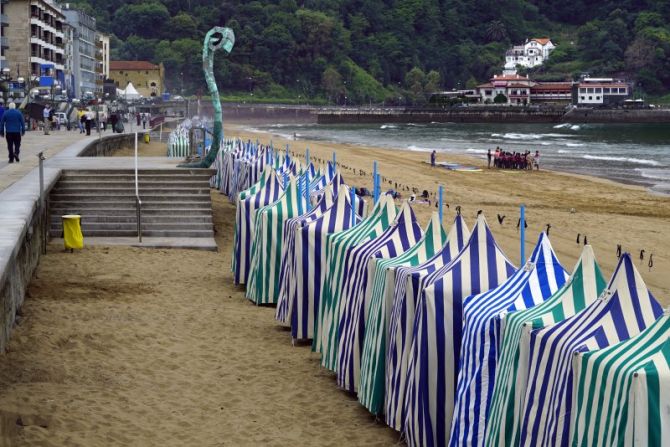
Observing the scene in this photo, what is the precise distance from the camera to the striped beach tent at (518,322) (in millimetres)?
7543

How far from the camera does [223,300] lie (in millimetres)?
15391

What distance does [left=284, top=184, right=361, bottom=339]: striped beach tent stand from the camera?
491 inches

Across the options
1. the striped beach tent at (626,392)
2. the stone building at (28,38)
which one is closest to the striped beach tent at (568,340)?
the striped beach tent at (626,392)

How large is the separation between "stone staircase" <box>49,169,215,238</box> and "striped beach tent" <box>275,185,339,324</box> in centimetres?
697

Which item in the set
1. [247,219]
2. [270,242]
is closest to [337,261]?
[270,242]

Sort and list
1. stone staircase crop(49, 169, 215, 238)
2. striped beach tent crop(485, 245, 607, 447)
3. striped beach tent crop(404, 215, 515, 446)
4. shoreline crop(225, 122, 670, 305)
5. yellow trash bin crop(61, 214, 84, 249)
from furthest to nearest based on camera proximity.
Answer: shoreline crop(225, 122, 670, 305), stone staircase crop(49, 169, 215, 238), yellow trash bin crop(61, 214, 84, 249), striped beach tent crop(404, 215, 515, 446), striped beach tent crop(485, 245, 607, 447)

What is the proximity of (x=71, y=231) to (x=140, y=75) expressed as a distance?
517 feet

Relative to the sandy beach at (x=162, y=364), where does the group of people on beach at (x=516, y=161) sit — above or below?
below

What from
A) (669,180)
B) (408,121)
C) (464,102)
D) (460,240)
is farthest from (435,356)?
(464,102)

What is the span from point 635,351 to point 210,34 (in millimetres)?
20705

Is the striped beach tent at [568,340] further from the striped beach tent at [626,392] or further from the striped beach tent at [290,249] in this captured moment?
the striped beach tent at [290,249]

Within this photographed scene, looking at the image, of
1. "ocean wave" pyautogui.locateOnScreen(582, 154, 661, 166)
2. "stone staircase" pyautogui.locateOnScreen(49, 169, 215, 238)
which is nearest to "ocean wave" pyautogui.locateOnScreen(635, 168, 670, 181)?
"ocean wave" pyautogui.locateOnScreen(582, 154, 661, 166)

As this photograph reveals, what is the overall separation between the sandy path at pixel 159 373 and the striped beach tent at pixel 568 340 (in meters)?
2.48

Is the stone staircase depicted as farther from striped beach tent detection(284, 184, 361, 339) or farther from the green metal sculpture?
striped beach tent detection(284, 184, 361, 339)
